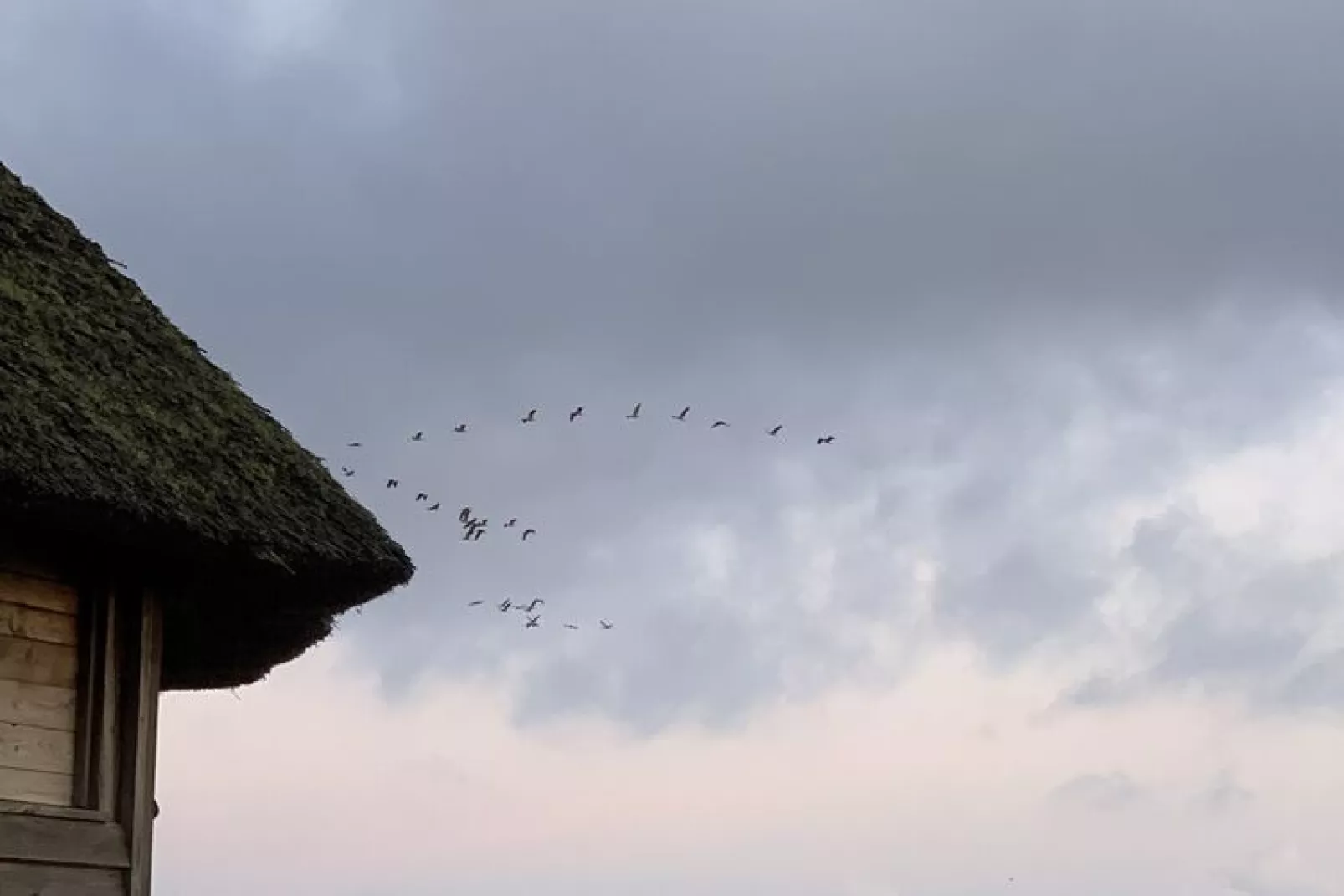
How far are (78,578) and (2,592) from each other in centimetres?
51

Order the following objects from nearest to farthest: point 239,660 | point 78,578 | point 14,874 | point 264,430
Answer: point 14,874 → point 78,578 → point 264,430 → point 239,660

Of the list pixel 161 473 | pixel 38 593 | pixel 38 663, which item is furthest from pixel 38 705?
pixel 161 473

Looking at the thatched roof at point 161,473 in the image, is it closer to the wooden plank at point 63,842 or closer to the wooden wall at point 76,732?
the wooden wall at point 76,732

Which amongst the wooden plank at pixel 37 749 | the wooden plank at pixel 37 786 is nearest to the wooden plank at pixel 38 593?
the wooden plank at pixel 37 749

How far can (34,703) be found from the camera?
968 centimetres

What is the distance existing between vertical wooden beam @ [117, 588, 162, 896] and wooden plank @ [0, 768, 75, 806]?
0.26 metres

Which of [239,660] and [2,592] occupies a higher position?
[239,660]

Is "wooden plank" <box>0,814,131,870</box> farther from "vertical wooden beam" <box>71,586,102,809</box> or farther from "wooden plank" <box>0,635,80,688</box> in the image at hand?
"wooden plank" <box>0,635,80,688</box>

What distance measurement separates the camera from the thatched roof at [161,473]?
9359 millimetres

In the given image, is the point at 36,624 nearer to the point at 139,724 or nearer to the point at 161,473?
the point at 139,724

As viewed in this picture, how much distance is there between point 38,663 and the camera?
9766 millimetres

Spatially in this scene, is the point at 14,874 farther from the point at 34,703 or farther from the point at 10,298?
the point at 10,298

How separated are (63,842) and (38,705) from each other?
67cm

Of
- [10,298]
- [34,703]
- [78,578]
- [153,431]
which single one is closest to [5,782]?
[34,703]
